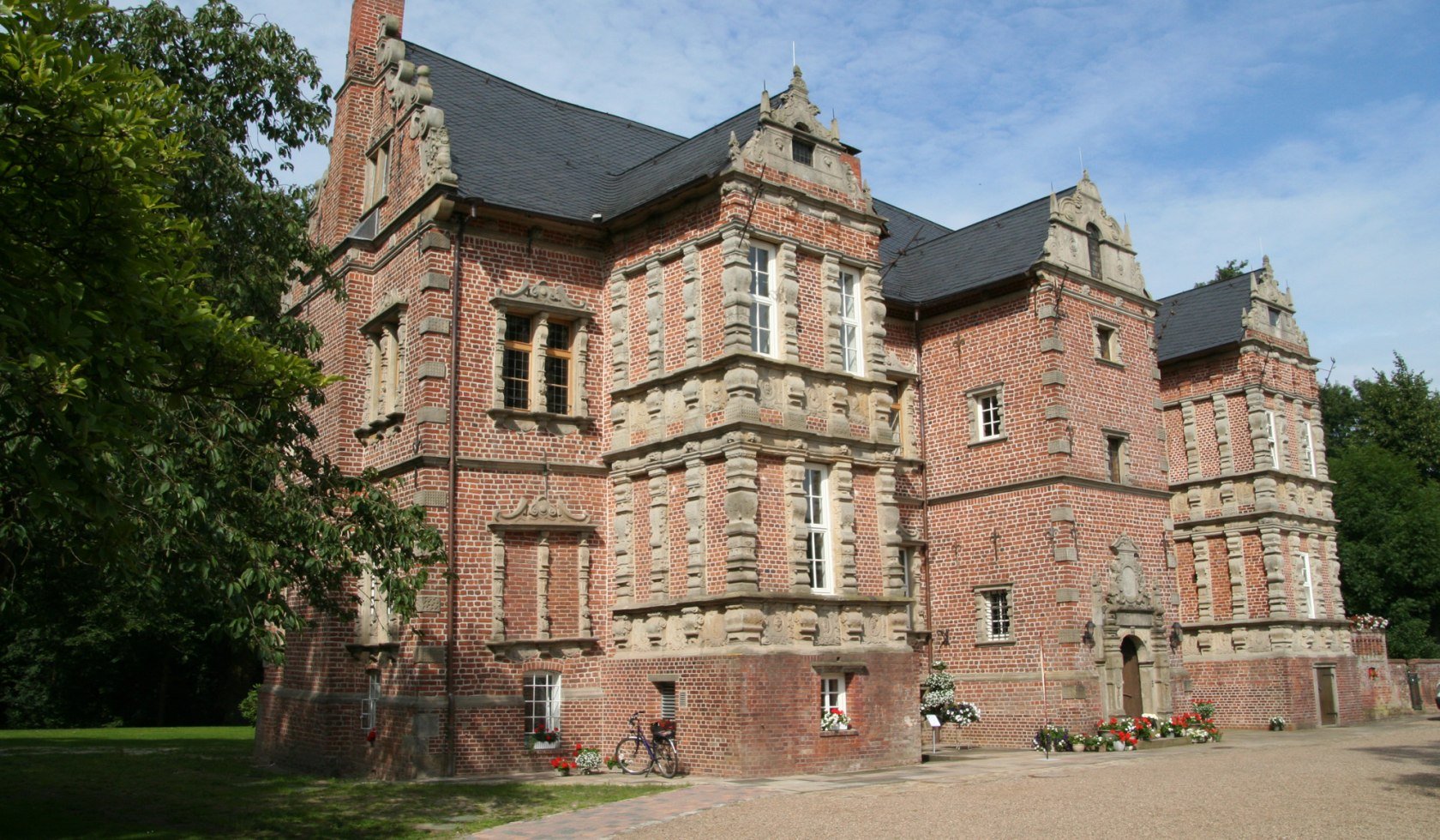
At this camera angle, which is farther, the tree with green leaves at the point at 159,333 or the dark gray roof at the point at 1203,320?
the dark gray roof at the point at 1203,320

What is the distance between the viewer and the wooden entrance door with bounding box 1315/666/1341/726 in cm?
3219

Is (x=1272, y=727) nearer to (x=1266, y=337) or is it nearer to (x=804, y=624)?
(x=1266, y=337)

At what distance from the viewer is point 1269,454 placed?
32.8 m

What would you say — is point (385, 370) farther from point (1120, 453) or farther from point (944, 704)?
point (1120, 453)

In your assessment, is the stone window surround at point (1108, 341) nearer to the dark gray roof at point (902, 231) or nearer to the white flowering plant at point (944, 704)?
the dark gray roof at point (902, 231)

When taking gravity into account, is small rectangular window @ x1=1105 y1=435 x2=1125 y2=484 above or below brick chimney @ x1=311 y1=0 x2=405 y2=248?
below

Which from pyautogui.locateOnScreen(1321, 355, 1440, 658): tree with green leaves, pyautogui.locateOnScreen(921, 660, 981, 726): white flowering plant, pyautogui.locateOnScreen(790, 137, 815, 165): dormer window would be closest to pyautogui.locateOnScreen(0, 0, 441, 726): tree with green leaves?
pyautogui.locateOnScreen(790, 137, 815, 165): dormer window

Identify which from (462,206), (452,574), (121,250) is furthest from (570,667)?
(121,250)

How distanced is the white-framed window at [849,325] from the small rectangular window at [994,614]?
7.50 metres

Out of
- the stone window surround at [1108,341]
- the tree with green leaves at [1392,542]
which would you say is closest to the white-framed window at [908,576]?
the stone window surround at [1108,341]

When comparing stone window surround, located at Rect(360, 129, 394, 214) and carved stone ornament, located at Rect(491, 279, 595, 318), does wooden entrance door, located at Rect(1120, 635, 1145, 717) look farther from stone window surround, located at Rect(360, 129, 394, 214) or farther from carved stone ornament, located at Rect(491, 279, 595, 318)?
stone window surround, located at Rect(360, 129, 394, 214)

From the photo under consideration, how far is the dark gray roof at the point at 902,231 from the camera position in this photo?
31.9 metres

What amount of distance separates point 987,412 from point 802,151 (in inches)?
344

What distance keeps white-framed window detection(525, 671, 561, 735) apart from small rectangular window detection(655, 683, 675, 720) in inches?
76.1
